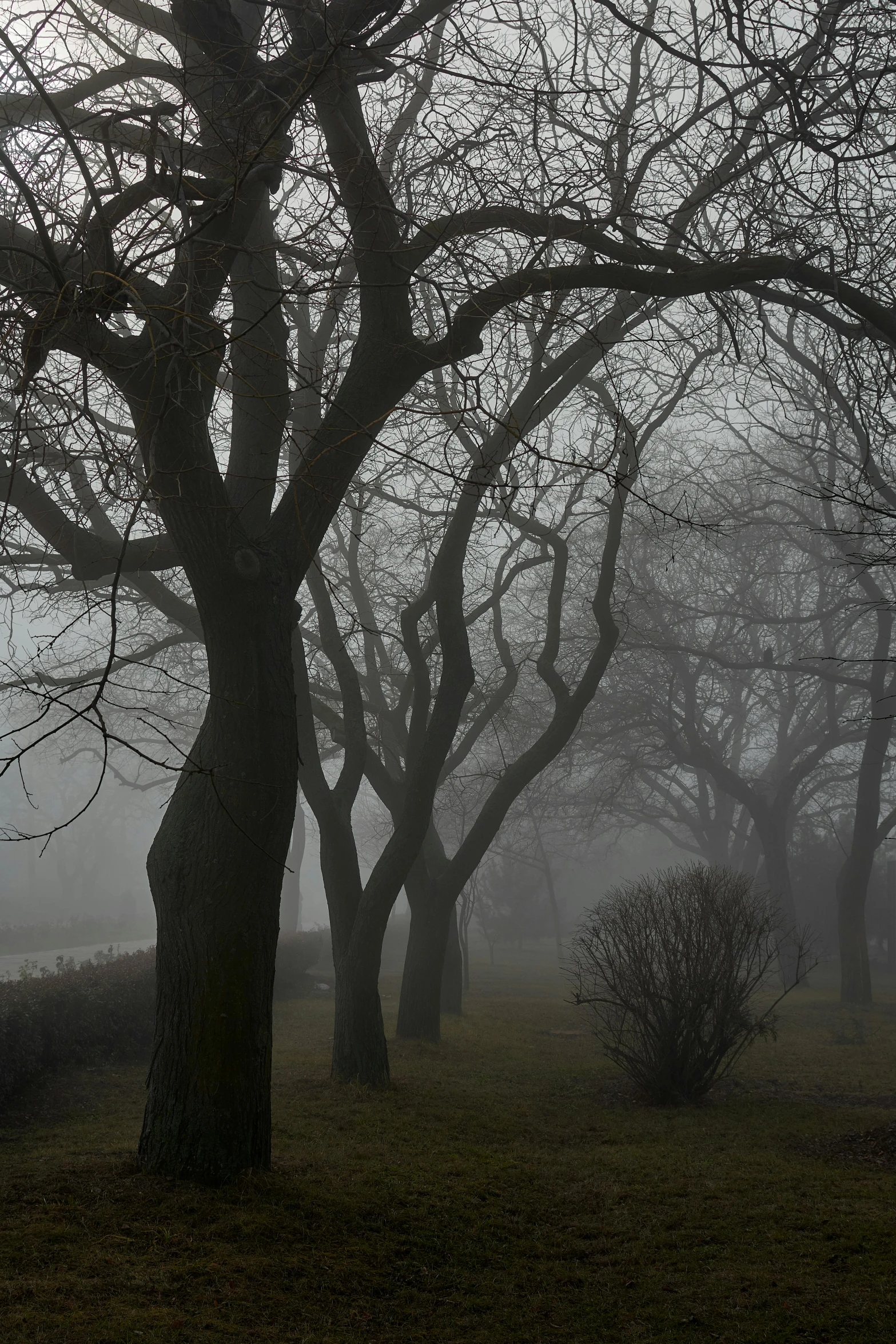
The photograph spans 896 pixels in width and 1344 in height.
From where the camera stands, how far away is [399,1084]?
847 cm

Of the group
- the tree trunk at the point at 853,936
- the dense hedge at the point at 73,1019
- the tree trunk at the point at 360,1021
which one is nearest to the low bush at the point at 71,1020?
the dense hedge at the point at 73,1019

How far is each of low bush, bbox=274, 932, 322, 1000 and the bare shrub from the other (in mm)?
8340

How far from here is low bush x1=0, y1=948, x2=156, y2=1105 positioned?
8203mm

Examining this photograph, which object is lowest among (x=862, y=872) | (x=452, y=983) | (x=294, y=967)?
(x=294, y=967)

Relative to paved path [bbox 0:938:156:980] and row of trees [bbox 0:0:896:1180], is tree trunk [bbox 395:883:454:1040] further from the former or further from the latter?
paved path [bbox 0:938:156:980]

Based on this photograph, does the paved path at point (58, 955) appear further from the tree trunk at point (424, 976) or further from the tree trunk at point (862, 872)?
the tree trunk at point (862, 872)

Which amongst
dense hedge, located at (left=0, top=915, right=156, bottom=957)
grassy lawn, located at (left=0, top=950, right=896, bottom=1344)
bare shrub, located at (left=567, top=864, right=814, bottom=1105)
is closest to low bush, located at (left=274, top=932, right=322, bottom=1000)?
bare shrub, located at (left=567, top=864, right=814, bottom=1105)

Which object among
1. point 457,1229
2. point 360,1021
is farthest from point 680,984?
point 457,1229

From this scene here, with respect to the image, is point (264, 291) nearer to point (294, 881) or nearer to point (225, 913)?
point (225, 913)

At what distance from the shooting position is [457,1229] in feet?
15.2

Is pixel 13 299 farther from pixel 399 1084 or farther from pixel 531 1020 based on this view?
pixel 531 1020

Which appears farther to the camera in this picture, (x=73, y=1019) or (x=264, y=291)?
(x=73, y=1019)

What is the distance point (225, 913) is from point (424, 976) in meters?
6.82

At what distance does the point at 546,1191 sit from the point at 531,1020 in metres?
8.87
